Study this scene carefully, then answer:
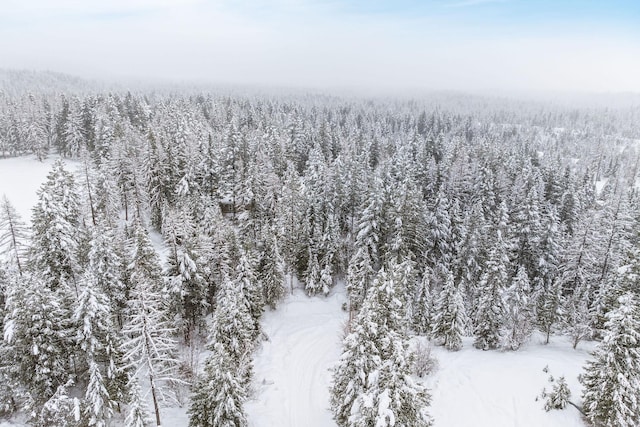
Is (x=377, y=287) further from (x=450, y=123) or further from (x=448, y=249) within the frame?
(x=450, y=123)

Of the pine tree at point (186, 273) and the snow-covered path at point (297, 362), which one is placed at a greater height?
the pine tree at point (186, 273)

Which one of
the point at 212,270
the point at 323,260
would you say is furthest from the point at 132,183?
the point at 323,260

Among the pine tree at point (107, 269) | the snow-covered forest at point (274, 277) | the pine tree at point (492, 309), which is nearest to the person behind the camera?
the snow-covered forest at point (274, 277)

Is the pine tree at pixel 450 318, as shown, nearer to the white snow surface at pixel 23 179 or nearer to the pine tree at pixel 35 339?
the pine tree at pixel 35 339

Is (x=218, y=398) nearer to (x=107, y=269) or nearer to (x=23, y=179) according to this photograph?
(x=107, y=269)

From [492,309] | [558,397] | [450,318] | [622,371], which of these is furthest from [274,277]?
[622,371]

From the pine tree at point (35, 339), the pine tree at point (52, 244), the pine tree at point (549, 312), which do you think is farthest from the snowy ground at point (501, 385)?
the pine tree at point (52, 244)
